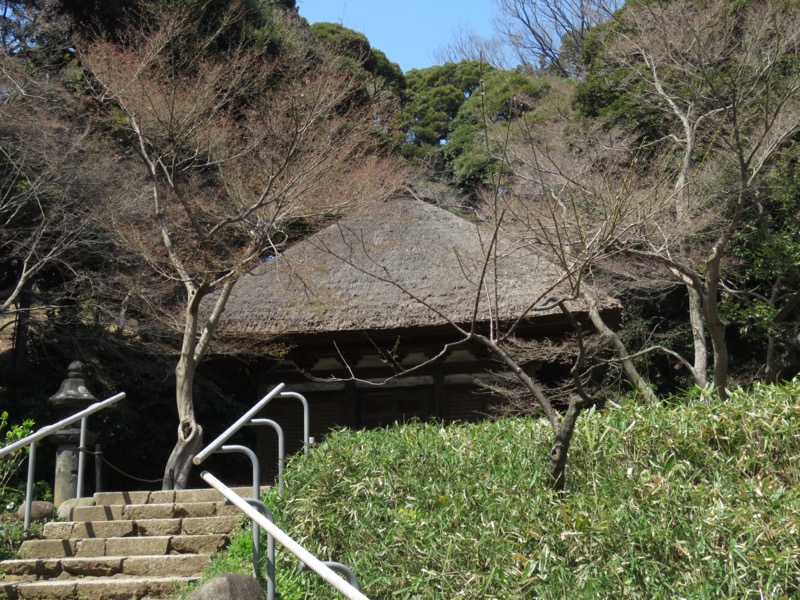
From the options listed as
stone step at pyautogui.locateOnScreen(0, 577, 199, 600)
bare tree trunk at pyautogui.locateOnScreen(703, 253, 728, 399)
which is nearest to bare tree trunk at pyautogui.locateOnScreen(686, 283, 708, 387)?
bare tree trunk at pyautogui.locateOnScreen(703, 253, 728, 399)

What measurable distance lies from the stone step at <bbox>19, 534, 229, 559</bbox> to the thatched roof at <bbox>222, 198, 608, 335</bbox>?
3.64 meters

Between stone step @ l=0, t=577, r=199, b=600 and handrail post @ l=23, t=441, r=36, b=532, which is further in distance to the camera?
handrail post @ l=23, t=441, r=36, b=532

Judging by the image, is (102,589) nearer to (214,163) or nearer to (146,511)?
(146,511)

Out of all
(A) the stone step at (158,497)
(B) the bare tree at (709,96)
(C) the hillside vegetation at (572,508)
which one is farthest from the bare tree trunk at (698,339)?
(A) the stone step at (158,497)

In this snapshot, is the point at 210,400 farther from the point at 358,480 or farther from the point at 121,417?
the point at 358,480

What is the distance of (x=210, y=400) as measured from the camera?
1588 cm

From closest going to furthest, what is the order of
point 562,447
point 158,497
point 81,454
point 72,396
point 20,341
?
1. point 562,447
2. point 158,497
3. point 81,454
4. point 72,396
5. point 20,341

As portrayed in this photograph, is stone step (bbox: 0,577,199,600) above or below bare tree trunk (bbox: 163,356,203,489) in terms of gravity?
below

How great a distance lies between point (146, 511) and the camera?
6473mm

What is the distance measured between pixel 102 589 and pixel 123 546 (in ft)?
2.15

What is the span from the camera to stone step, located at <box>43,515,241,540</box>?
6082 mm

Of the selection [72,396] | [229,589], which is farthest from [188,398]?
[229,589]

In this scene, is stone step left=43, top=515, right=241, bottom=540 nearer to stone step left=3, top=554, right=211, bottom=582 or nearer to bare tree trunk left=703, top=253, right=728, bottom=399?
stone step left=3, top=554, right=211, bottom=582

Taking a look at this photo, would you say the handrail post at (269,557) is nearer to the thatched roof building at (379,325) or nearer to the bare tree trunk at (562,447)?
the bare tree trunk at (562,447)
